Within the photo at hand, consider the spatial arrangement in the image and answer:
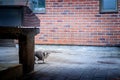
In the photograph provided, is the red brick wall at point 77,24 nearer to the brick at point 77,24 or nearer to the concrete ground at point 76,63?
the brick at point 77,24

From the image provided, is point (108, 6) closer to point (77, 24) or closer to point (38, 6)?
point (77, 24)

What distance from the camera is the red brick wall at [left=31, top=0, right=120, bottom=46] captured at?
9.66 meters

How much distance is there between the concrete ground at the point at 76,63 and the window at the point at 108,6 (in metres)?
1.22

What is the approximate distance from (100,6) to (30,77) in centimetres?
502

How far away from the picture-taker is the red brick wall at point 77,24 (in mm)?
9656

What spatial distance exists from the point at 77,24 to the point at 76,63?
2.52 metres

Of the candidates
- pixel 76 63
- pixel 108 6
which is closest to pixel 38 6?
pixel 108 6

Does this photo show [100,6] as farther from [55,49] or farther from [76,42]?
[55,49]

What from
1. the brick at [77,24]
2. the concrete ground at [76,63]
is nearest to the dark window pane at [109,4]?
the brick at [77,24]

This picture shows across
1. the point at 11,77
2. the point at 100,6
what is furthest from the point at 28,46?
the point at 100,6

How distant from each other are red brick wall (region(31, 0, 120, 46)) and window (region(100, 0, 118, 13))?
13 centimetres

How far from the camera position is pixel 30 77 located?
531 centimetres

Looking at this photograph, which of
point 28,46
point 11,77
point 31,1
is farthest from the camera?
point 31,1

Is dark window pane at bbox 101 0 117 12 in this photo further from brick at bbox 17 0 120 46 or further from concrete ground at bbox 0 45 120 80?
concrete ground at bbox 0 45 120 80
